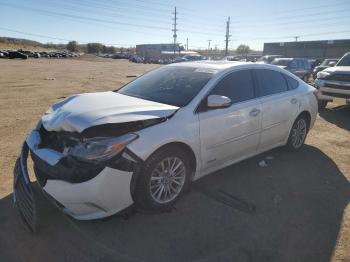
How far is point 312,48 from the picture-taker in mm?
60156

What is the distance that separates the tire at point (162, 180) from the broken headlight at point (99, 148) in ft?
1.22

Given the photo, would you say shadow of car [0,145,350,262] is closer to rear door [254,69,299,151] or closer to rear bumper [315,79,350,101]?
rear door [254,69,299,151]

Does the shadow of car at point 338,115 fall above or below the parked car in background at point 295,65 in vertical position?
below

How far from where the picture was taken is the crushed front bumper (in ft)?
9.64

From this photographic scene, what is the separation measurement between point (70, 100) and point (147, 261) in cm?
229

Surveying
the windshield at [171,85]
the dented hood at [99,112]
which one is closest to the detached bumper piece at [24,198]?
the dented hood at [99,112]

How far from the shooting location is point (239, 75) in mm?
4488

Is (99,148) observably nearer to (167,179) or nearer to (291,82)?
(167,179)

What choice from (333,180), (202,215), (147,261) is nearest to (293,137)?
(333,180)

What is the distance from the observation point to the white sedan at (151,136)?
301 centimetres

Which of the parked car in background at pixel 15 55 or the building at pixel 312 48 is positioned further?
the building at pixel 312 48

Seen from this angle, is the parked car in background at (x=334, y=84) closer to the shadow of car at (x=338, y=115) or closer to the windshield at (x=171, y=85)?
the shadow of car at (x=338, y=115)

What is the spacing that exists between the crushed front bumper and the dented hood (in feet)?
1.12

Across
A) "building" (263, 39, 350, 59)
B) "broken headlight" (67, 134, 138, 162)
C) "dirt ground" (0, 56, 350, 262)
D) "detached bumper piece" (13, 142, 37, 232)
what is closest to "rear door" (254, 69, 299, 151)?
"dirt ground" (0, 56, 350, 262)
